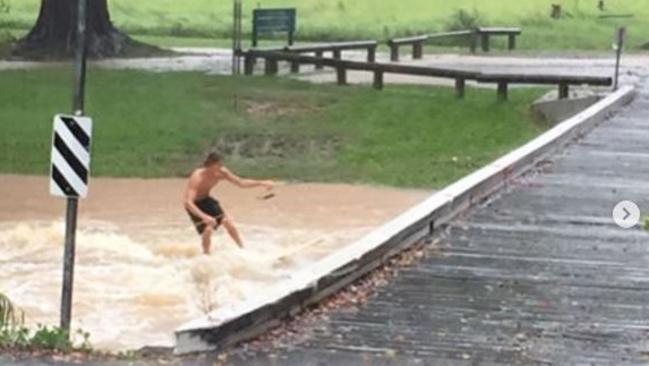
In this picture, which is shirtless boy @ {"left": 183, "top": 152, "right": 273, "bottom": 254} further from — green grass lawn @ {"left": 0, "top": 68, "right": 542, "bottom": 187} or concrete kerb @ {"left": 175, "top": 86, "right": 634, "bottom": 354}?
green grass lawn @ {"left": 0, "top": 68, "right": 542, "bottom": 187}

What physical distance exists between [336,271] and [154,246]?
5.81 m

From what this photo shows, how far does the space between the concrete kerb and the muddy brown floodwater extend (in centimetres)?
144

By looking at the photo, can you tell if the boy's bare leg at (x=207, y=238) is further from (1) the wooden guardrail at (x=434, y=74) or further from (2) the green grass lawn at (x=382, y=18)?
(2) the green grass lawn at (x=382, y=18)

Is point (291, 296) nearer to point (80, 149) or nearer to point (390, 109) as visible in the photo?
point (80, 149)

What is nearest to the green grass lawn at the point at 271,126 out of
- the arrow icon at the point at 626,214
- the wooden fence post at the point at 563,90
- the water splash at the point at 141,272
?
the wooden fence post at the point at 563,90

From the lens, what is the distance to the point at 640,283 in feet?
35.8

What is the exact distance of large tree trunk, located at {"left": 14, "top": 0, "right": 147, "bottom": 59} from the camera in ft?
113

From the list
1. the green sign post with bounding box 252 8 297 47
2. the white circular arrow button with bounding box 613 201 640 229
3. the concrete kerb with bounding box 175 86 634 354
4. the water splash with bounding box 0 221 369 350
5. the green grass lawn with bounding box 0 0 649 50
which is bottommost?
the green grass lawn with bounding box 0 0 649 50

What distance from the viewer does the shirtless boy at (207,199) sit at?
14.8 metres

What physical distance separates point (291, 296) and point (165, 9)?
50.7 meters

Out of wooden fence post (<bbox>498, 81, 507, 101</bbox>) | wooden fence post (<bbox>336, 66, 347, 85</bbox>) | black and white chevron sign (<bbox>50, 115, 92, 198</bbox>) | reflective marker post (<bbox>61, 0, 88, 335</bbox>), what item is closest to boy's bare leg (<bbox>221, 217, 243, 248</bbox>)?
reflective marker post (<bbox>61, 0, 88, 335</bbox>)

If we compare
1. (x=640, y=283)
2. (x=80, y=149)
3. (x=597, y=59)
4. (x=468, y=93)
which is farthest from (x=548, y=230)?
(x=597, y=59)

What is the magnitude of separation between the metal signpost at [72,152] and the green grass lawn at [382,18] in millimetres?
36595

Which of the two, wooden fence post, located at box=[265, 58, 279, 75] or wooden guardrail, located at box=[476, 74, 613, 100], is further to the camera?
wooden fence post, located at box=[265, 58, 279, 75]
